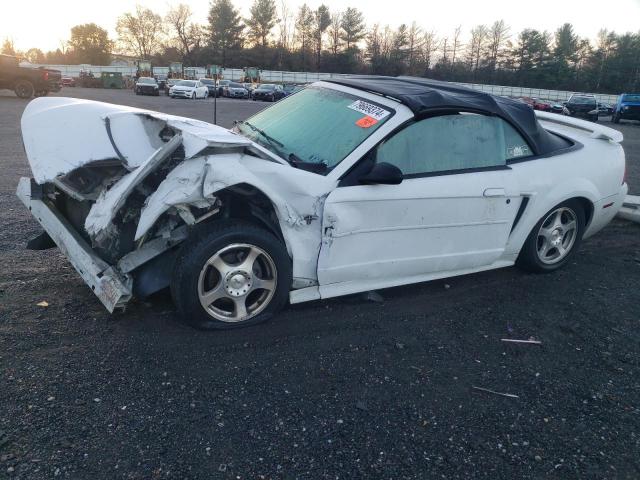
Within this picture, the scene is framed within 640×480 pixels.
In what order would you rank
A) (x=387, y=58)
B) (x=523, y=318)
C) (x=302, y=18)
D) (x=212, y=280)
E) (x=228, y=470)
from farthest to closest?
(x=302, y=18) < (x=387, y=58) < (x=523, y=318) < (x=212, y=280) < (x=228, y=470)

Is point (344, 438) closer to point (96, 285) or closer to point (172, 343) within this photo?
point (172, 343)

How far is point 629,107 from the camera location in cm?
2747

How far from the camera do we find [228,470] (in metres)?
2.09

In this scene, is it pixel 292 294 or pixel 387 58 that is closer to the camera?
pixel 292 294

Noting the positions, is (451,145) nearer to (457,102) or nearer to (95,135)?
(457,102)

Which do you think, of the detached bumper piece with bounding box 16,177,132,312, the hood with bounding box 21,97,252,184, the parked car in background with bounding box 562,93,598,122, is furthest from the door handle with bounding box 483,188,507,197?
the parked car in background with bounding box 562,93,598,122

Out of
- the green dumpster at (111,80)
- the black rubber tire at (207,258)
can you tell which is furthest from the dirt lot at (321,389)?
the green dumpster at (111,80)

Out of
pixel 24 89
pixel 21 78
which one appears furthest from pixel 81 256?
pixel 24 89

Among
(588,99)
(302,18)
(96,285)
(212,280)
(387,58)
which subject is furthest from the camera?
(302,18)

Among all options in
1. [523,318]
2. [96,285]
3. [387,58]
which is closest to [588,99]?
[523,318]

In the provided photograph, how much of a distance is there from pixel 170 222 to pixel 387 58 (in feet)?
248

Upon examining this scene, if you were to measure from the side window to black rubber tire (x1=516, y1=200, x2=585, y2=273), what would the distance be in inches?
27.6

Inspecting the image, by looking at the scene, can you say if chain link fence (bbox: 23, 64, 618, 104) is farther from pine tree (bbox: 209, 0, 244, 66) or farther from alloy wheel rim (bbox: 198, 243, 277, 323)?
alloy wheel rim (bbox: 198, 243, 277, 323)

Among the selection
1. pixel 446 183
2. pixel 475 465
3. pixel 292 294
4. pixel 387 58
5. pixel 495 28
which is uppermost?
pixel 495 28
